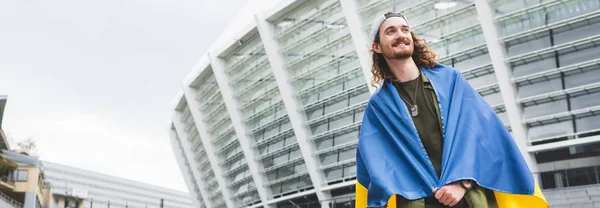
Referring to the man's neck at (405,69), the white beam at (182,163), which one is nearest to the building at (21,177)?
the white beam at (182,163)

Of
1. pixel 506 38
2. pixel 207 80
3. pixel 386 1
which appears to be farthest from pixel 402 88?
pixel 207 80

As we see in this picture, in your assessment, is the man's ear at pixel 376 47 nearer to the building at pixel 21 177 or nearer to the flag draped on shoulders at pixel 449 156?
the flag draped on shoulders at pixel 449 156

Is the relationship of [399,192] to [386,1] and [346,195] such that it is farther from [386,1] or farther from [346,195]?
[346,195]

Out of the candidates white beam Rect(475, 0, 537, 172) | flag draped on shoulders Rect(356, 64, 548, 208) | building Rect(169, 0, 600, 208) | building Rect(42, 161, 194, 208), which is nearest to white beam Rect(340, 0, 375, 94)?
building Rect(169, 0, 600, 208)

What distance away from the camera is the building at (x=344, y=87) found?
32.7m

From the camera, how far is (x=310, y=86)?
43.1 metres

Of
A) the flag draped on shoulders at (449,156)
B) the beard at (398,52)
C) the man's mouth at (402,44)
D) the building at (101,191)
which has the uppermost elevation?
the building at (101,191)

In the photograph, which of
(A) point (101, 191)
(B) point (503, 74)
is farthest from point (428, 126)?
(A) point (101, 191)

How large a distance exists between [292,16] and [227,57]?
7874mm

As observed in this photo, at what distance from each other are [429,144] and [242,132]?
45595mm

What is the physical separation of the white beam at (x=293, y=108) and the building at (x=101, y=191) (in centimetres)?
4997

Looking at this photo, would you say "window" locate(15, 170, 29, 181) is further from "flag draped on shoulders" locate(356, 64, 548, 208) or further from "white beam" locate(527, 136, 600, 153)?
"flag draped on shoulders" locate(356, 64, 548, 208)

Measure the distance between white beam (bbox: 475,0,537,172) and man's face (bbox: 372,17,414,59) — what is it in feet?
101

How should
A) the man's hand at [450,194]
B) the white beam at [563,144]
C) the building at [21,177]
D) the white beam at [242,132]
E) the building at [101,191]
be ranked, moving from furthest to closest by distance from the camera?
the building at [101,191] → the building at [21,177] → the white beam at [242,132] → the white beam at [563,144] → the man's hand at [450,194]
